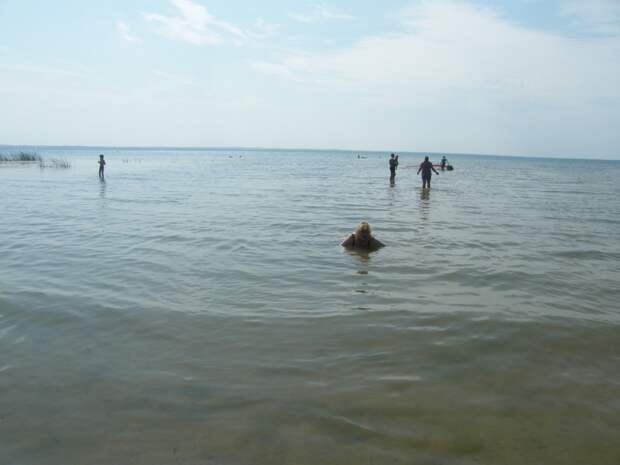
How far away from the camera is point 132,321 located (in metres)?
6.38

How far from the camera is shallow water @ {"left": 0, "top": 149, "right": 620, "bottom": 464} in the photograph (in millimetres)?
3846

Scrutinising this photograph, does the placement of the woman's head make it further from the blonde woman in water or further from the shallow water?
the shallow water

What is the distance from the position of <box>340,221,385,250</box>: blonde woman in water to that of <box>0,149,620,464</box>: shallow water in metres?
0.54

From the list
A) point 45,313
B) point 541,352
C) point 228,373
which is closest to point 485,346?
point 541,352

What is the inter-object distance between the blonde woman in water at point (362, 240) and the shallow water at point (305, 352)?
0.54 m

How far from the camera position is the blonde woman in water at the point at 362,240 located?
10.8 metres

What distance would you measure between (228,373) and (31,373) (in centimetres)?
212

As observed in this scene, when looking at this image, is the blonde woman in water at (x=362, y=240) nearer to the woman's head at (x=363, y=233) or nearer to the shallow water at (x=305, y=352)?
the woman's head at (x=363, y=233)

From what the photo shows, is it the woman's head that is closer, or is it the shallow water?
the shallow water

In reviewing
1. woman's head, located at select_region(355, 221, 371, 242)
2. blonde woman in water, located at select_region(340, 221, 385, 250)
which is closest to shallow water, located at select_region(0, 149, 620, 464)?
blonde woman in water, located at select_region(340, 221, 385, 250)

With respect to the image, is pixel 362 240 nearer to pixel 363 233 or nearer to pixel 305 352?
pixel 363 233

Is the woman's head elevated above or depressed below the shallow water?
above

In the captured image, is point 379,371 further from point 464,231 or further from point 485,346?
point 464,231

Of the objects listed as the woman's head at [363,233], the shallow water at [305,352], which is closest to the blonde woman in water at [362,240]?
the woman's head at [363,233]
